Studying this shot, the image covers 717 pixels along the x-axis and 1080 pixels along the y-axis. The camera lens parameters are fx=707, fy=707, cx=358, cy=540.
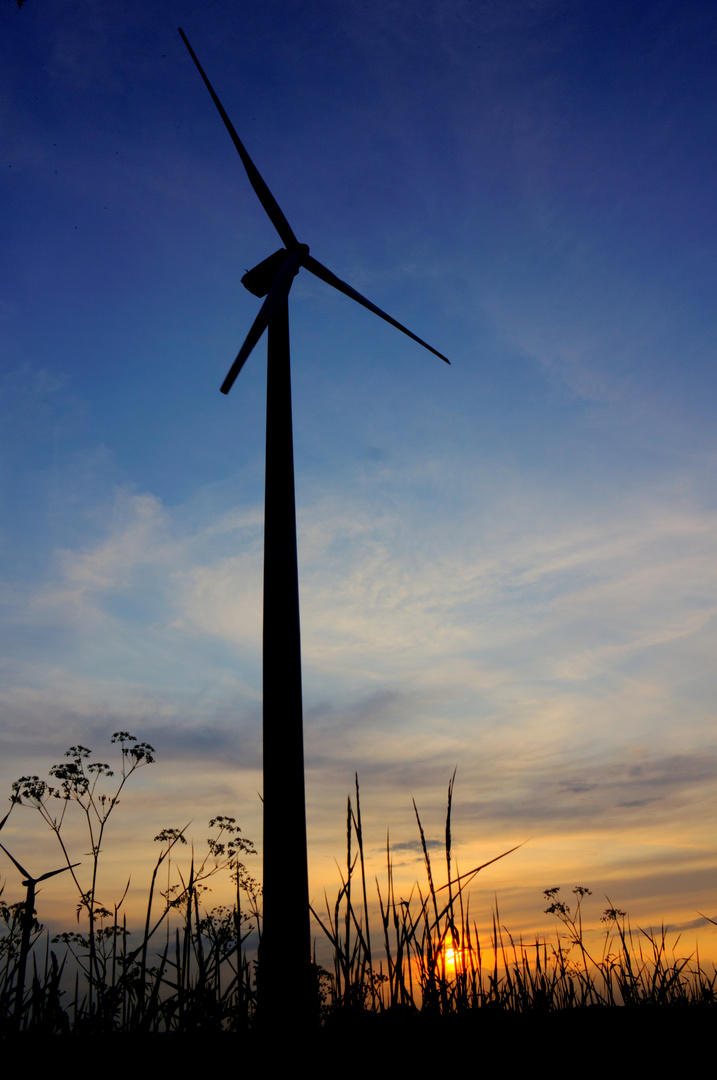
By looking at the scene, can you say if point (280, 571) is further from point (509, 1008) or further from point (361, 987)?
point (509, 1008)

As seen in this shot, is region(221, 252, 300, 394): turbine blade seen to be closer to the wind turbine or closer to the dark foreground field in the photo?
the wind turbine

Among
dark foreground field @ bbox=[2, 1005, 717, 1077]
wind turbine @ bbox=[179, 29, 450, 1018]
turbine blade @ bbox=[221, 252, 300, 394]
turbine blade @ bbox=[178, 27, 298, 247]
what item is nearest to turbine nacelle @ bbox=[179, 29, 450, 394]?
turbine blade @ bbox=[178, 27, 298, 247]

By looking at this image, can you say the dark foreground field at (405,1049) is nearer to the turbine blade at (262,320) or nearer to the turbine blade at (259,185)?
the turbine blade at (262,320)

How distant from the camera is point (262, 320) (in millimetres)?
12469

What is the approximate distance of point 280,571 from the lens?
28.6 ft

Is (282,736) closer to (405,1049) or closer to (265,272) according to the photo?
(405,1049)

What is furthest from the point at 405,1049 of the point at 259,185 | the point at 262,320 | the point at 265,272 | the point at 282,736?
the point at 259,185

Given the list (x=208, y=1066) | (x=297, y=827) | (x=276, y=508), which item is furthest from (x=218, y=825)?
(x=208, y=1066)

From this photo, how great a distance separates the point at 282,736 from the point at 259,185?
13909 millimetres

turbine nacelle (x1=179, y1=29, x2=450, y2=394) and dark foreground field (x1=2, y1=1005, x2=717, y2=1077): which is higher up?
turbine nacelle (x1=179, y1=29, x2=450, y2=394)

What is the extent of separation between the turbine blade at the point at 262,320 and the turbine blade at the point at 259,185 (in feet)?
8.90

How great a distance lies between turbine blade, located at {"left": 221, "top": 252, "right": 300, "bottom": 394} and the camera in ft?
38.5

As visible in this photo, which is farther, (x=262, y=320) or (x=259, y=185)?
(x=259, y=185)

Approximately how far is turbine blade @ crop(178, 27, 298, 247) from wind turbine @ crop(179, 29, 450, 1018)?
671cm
